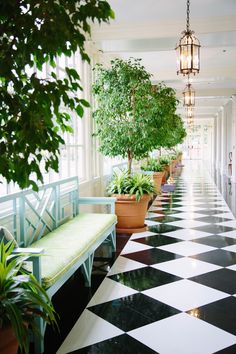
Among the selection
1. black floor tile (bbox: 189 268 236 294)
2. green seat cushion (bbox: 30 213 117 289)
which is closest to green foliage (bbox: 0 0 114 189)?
green seat cushion (bbox: 30 213 117 289)

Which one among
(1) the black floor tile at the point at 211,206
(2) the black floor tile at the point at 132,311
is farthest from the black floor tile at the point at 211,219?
(2) the black floor tile at the point at 132,311

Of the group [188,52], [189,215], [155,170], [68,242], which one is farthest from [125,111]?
[155,170]

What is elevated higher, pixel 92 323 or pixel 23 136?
pixel 23 136

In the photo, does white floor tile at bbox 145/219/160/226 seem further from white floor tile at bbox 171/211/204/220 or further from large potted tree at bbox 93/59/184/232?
white floor tile at bbox 171/211/204/220

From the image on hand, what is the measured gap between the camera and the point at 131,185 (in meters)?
5.55

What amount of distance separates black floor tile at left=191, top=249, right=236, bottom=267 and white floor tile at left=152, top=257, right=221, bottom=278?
0.35 ft

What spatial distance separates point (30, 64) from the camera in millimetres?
1335

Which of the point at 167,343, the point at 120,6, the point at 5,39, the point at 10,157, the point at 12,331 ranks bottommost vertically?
the point at 167,343

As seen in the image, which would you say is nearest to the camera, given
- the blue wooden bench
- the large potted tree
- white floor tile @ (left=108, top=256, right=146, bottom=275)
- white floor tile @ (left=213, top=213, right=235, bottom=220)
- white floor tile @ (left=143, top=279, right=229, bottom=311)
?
the blue wooden bench

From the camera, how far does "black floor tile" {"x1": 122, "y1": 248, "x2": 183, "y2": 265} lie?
399cm

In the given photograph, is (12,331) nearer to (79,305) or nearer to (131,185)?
(79,305)

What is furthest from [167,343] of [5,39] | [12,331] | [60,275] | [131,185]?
[131,185]

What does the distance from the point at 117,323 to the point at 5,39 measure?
199cm

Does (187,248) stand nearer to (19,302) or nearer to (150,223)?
(150,223)
